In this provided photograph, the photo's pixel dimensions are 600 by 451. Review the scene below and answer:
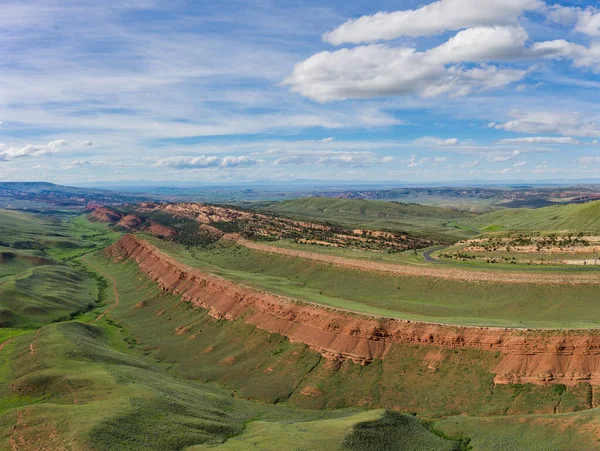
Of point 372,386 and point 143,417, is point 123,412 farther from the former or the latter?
point 372,386

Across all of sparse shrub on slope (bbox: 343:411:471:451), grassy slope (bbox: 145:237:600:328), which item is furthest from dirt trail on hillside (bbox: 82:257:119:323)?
sparse shrub on slope (bbox: 343:411:471:451)

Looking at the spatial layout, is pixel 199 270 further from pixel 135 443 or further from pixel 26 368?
pixel 135 443

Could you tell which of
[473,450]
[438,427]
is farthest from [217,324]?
[473,450]

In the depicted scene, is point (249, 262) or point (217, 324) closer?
point (217, 324)

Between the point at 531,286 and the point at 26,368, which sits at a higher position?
the point at 531,286

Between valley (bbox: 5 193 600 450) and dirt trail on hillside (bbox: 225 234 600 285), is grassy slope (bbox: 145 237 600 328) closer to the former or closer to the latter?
valley (bbox: 5 193 600 450)
